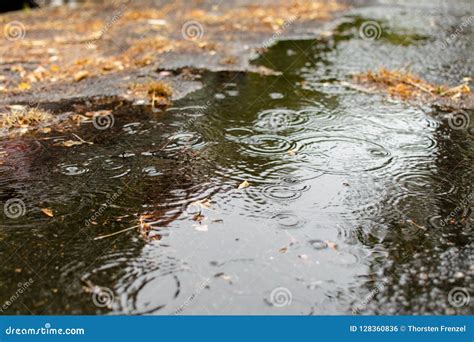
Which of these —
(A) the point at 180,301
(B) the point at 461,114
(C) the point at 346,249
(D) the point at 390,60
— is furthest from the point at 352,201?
(D) the point at 390,60

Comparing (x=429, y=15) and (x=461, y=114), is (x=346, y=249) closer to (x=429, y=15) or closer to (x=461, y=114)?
(x=461, y=114)

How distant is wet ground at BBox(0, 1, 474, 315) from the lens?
2609 mm

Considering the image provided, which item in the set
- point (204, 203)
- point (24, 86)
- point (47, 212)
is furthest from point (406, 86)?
point (24, 86)

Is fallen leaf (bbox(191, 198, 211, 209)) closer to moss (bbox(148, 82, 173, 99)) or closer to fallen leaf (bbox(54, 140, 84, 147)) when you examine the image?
fallen leaf (bbox(54, 140, 84, 147))

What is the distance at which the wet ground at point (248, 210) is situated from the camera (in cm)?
261

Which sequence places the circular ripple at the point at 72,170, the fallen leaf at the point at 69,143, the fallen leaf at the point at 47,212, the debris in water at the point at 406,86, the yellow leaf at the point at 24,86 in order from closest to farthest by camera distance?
1. the fallen leaf at the point at 47,212
2. the circular ripple at the point at 72,170
3. the fallen leaf at the point at 69,143
4. the debris in water at the point at 406,86
5. the yellow leaf at the point at 24,86

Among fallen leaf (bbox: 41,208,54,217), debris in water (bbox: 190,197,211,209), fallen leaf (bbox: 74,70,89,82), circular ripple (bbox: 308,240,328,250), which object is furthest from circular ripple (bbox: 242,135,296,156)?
fallen leaf (bbox: 74,70,89,82)

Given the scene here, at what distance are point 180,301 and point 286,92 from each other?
3268 millimetres

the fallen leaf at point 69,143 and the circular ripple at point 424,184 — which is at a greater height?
the fallen leaf at point 69,143

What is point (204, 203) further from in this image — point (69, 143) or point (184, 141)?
point (69, 143)

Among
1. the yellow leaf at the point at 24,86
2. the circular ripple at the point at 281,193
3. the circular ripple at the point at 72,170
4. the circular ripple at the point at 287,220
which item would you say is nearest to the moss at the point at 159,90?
the yellow leaf at the point at 24,86

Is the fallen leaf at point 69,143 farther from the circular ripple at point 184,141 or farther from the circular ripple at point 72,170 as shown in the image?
the circular ripple at point 184,141

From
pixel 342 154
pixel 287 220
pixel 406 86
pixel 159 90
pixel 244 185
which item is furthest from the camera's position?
pixel 406 86

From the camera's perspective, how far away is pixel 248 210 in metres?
3.29
